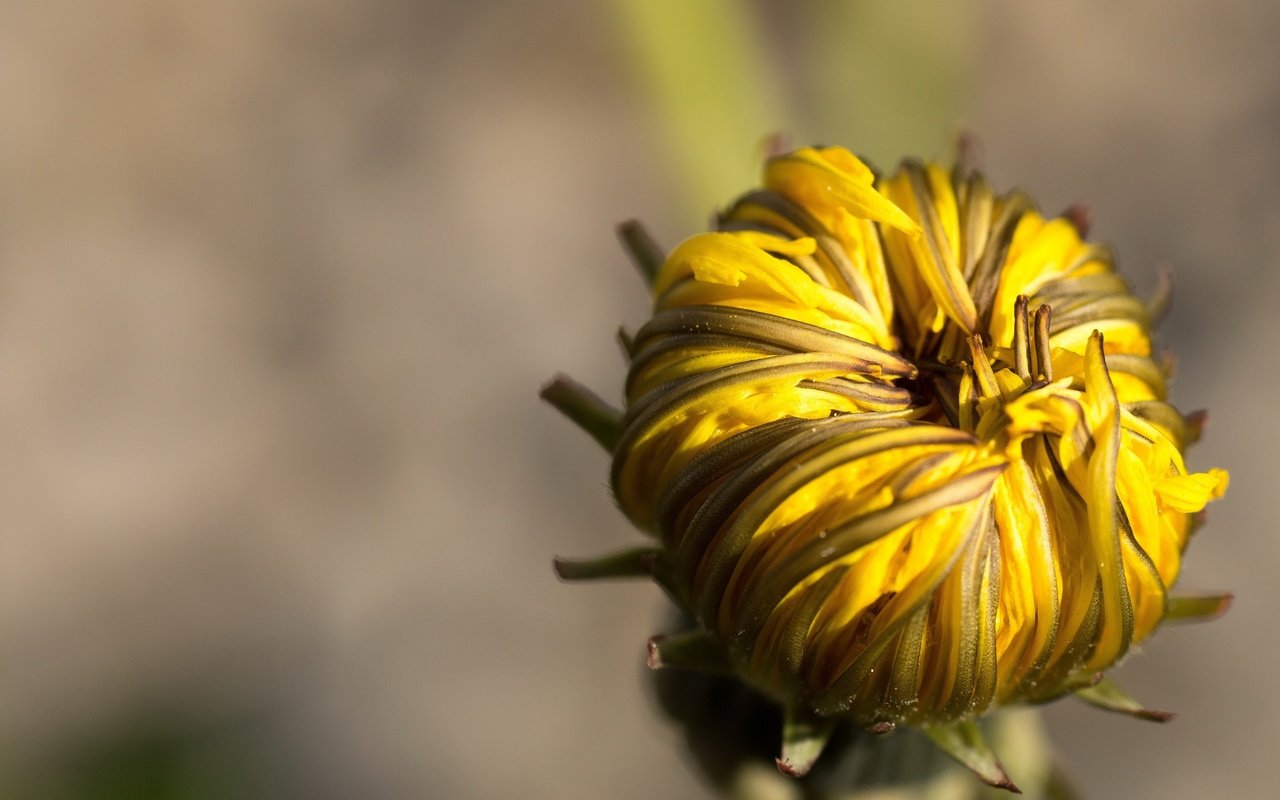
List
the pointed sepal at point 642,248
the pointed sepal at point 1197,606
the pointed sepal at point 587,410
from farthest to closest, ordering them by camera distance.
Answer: the pointed sepal at point 642,248
the pointed sepal at point 587,410
the pointed sepal at point 1197,606

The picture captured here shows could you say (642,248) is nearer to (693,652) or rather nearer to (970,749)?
(693,652)

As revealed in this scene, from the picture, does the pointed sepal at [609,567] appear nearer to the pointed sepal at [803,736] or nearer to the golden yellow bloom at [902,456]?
the golden yellow bloom at [902,456]

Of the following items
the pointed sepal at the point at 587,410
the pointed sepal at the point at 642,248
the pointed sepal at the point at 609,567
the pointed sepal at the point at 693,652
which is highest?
the pointed sepal at the point at 642,248

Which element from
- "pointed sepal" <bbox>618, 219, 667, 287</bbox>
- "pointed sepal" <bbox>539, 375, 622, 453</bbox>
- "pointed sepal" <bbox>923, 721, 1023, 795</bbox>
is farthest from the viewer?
"pointed sepal" <bbox>618, 219, 667, 287</bbox>

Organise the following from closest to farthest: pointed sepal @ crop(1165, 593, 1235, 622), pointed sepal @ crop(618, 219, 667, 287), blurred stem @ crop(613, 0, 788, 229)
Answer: pointed sepal @ crop(1165, 593, 1235, 622)
pointed sepal @ crop(618, 219, 667, 287)
blurred stem @ crop(613, 0, 788, 229)

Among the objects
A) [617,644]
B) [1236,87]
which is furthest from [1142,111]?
[617,644]

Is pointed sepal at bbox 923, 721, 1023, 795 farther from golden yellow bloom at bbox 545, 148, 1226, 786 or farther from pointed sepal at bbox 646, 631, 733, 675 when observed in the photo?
pointed sepal at bbox 646, 631, 733, 675

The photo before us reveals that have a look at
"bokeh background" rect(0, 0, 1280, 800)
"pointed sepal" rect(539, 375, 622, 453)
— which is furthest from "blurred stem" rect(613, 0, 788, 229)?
"pointed sepal" rect(539, 375, 622, 453)

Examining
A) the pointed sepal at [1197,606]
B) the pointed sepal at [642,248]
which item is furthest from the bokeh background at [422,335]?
the pointed sepal at [1197,606]
